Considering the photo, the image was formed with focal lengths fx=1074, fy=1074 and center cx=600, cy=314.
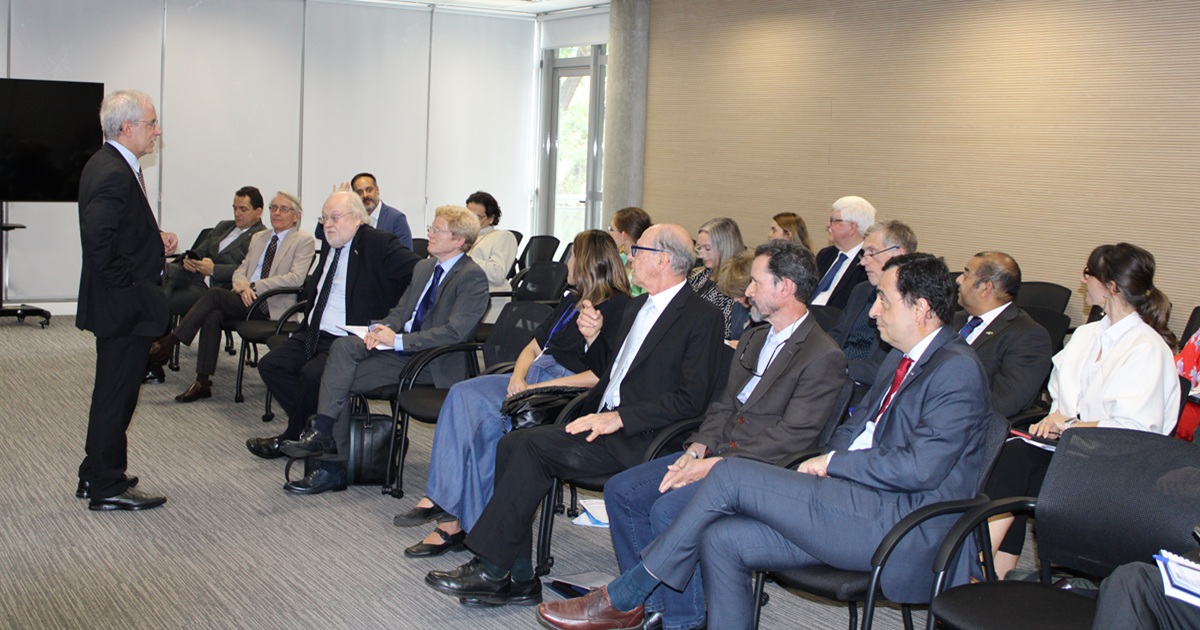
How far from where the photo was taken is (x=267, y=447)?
5.66m

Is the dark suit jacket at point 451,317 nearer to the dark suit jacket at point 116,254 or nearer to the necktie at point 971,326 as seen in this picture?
the dark suit jacket at point 116,254

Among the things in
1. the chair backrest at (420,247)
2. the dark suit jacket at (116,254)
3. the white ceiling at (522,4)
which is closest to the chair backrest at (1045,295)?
the chair backrest at (420,247)

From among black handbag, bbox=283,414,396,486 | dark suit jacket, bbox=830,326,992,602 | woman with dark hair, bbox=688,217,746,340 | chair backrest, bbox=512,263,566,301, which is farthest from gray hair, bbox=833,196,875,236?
dark suit jacket, bbox=830,326,992,602

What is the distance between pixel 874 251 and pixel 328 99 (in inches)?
315

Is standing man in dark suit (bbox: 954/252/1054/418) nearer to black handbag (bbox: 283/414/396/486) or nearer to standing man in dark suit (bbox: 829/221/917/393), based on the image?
standing man in dark suit (bbox: 829/221/917/393)

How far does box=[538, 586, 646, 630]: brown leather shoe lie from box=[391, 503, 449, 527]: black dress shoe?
125cm

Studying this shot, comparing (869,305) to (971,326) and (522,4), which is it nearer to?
(971,326)

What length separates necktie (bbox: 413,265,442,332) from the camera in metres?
5.40

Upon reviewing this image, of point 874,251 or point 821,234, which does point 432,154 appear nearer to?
point 821,234

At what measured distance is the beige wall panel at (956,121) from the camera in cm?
627

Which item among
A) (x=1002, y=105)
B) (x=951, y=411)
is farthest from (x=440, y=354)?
(x=1002, y=105)

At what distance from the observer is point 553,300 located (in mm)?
6582

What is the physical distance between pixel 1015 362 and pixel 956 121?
144 inches

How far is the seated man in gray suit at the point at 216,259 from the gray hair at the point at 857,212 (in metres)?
4.25
